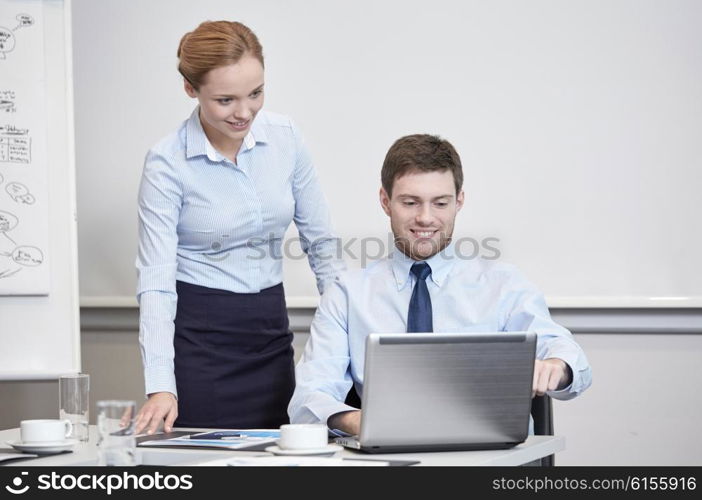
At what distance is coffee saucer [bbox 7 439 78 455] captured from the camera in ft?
5.10

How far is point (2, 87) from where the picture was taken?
2.80 m

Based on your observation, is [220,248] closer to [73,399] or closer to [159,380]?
[159,380]

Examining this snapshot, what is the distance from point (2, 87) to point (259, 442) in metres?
1.71

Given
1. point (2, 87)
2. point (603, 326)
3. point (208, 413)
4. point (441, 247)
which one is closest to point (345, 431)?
point (441, 247)

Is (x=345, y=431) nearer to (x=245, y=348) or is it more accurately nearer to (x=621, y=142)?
(x=245, y=348)

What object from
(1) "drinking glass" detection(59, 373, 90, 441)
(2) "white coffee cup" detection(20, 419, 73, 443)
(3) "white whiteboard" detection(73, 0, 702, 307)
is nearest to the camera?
(2) "white coffee cup" detection(20, 419, 73, 443)

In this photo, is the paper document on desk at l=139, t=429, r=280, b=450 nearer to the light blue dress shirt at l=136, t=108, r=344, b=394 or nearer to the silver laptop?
the silver laptop

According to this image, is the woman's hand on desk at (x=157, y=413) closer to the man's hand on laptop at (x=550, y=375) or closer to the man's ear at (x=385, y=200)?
the man's ear at (x=385, y=200)

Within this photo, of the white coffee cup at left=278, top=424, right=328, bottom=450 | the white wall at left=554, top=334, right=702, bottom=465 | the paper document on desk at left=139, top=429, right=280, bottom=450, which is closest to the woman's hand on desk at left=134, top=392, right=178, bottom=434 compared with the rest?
the paper document on desk at left=139, top=429, right=280, bottom=450

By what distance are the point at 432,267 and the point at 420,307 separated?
0.32 ft

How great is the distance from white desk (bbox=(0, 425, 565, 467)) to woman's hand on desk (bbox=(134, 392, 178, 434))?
234 millimetres

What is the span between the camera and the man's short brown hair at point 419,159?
1971mm

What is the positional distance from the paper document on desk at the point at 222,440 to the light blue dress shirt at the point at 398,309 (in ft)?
0.50
